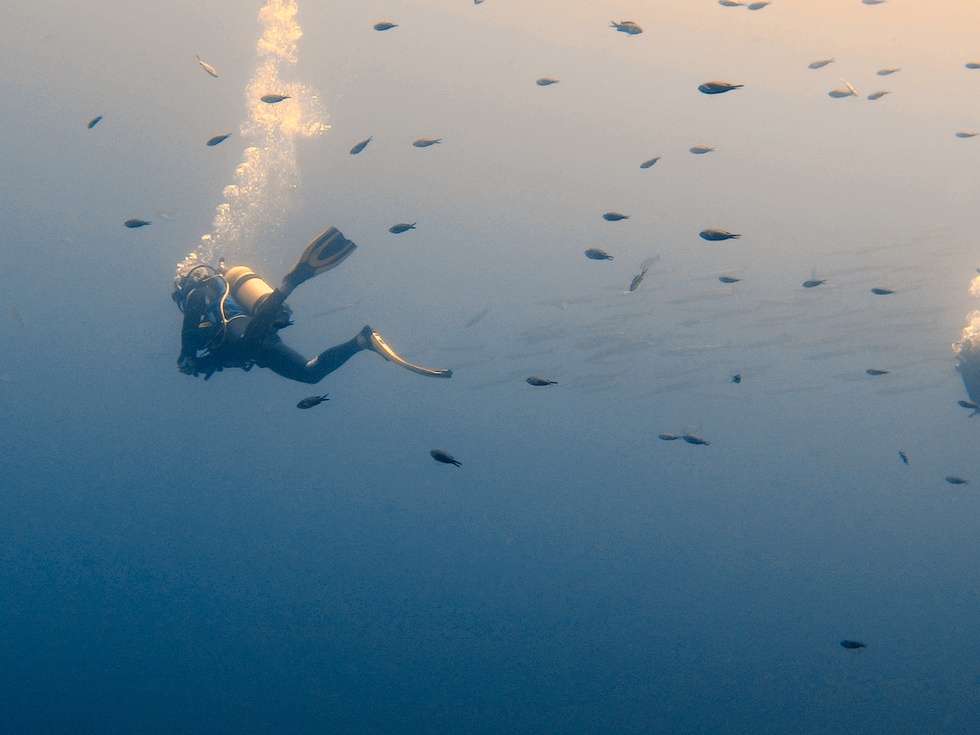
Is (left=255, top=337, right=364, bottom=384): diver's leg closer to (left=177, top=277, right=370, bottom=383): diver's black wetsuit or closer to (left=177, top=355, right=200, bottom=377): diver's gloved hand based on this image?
(left=177, top=277, right=370, bottom=383): diver's black wetsuit

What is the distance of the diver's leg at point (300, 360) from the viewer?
7086 mm

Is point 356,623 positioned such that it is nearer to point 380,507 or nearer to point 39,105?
point 380,507

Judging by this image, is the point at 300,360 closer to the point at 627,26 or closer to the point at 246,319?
the point at 246,319

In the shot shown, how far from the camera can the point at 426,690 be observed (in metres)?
40.5

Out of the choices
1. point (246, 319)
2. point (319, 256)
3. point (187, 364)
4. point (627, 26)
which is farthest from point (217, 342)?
point (627, 26)

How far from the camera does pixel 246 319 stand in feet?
21.1

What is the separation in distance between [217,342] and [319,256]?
148cm

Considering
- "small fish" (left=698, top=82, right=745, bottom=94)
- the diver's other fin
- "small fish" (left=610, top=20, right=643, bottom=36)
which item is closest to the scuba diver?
the diver's other fin

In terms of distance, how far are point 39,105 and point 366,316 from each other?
5618cm

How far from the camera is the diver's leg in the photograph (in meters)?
7.09

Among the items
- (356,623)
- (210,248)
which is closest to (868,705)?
(210,248)

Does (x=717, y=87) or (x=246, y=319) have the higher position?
(x=717, y=87)

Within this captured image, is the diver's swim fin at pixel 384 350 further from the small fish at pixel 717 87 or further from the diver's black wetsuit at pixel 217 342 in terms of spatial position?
the small fish at pixel 717 87

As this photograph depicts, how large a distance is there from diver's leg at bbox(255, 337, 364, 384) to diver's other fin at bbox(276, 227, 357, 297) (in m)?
0.80
